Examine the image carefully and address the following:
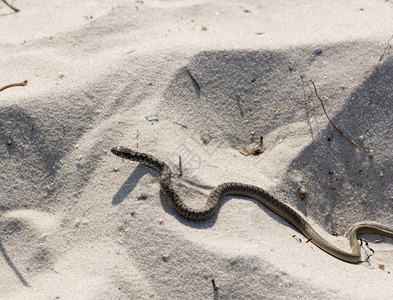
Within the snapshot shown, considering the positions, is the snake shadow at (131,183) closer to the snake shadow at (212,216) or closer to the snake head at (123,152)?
A: the snake head at (123,152)

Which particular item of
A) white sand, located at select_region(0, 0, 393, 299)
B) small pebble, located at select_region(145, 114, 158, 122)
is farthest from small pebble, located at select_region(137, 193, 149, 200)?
small pebble, located at select_region(145, 114, 158, 122)

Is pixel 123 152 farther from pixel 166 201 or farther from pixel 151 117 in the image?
pixel 166 201

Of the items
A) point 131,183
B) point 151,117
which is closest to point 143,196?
point 131,183

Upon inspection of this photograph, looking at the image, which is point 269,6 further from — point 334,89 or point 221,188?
point 221,188

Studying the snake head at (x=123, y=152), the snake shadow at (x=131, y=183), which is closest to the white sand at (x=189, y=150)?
the snake shadow at (x=131, y=183)

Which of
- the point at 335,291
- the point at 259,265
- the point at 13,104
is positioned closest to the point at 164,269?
the point at 259,265

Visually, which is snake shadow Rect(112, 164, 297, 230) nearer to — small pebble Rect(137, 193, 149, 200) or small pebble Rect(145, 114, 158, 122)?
small pebble Rect(137, 193, 149, 200)
